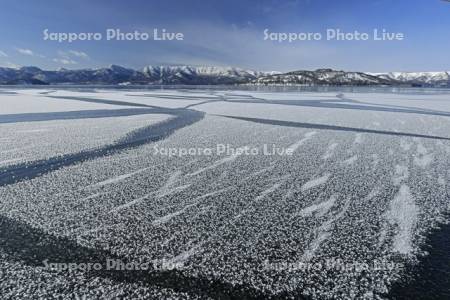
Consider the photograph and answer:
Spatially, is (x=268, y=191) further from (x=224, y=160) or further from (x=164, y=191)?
(x=224, y=160)

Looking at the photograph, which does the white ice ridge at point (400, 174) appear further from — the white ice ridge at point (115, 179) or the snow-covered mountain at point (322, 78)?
the snow-covered mountain at point (322, 78)

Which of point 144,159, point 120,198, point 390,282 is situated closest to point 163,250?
point 120,198

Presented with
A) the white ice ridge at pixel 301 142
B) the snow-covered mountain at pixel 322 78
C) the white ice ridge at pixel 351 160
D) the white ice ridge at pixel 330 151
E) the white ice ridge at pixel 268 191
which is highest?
the snow-covered mountain at pixel 322 78

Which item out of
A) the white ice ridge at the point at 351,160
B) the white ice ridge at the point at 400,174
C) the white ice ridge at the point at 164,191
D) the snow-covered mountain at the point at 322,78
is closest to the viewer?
Result: the white ice ridge at the point at 164,191

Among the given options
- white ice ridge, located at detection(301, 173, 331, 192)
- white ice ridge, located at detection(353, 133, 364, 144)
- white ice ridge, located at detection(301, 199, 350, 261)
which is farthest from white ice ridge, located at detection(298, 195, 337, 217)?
white ice ridge, located at detection(353, 133, 364, 144)

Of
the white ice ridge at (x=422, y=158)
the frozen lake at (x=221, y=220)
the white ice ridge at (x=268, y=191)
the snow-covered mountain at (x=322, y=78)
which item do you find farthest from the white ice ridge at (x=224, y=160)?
the snow-covered mountain at (x=322, y=78)

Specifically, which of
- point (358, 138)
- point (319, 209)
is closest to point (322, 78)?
point (358, 138)

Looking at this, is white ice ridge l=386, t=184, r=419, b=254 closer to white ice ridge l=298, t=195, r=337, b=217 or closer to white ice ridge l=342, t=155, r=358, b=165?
white ice ridge l=298, t=195, r=337, b=217
